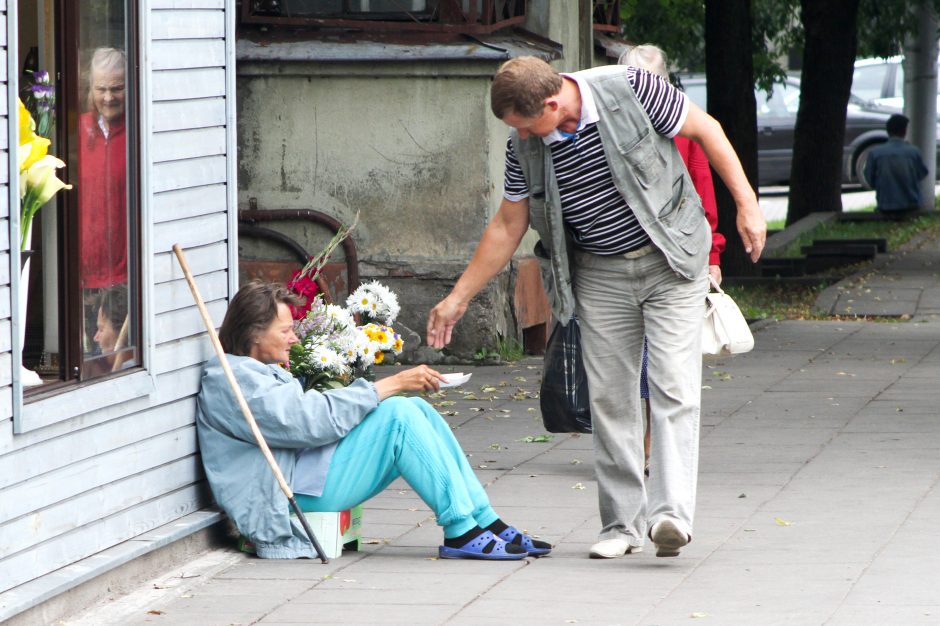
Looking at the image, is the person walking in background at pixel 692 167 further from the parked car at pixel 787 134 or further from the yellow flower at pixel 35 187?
the parked car at pixel 787 134

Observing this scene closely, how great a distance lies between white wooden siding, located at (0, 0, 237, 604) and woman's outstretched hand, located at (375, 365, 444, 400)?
72cm

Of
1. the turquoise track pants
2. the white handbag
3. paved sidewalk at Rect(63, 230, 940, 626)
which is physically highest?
the white handbag

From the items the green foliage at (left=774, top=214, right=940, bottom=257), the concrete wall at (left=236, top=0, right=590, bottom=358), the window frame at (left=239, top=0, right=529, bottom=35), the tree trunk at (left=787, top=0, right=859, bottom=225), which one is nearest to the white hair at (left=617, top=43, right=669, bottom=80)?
the concrete wall at (left=236, top=0, right=590, bottom=358)

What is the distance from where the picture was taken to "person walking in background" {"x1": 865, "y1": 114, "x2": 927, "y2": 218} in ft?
69.3

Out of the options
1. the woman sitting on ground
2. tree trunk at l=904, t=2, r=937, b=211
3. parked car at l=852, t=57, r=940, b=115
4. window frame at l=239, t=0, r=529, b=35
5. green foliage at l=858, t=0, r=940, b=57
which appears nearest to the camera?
the woman sitting on ground

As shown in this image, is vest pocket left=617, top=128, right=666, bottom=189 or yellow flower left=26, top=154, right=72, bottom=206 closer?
yellow flower left=26, top=154, right=72, bottom=206

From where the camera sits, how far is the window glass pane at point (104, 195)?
520 cm

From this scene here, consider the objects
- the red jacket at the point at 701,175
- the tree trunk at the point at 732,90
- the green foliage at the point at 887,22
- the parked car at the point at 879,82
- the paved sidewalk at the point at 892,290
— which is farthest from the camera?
the parked car at the point at 879,82

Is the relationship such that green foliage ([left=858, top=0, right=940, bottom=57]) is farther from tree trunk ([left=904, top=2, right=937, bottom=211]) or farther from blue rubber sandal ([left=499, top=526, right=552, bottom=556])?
blue rubber sandal ([left=499, top=526, right=552, bottom=556])

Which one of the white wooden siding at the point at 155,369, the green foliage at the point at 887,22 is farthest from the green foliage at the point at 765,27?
the white wooden siding at the point at 155,369

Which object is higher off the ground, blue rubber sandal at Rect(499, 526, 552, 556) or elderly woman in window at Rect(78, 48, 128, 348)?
elderly woman in window at Rect(78, 48, 128, 348)

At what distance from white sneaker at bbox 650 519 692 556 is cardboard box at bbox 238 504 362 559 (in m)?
1.04

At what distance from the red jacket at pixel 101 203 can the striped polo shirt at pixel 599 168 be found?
4.14 ft

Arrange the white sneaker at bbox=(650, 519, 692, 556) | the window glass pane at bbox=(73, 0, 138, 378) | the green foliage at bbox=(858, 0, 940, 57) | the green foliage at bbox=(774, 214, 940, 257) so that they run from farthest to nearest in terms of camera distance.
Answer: the green foliage at bbox=(858, 0, 940, 57) → the green foliage at bbox=(774, 214, 940, 257) → the white sneaker at bbox=(650, 519, 692, 556) → the window glass pane at bbox=(73, 0, 138, 378)
